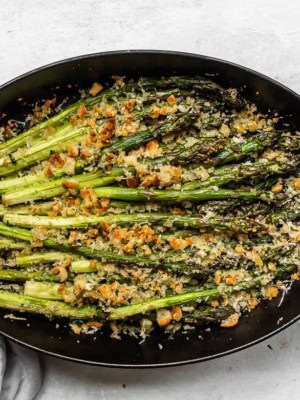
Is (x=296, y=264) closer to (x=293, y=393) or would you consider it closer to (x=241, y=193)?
(x=241, y=193)

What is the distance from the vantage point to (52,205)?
4055mm

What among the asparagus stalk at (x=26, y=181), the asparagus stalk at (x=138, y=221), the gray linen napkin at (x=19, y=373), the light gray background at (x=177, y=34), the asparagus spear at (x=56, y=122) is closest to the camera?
the asparagus stalk at (x=138, y=221)

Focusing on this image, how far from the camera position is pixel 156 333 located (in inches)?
164

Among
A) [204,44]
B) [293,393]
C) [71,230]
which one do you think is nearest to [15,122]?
[71,230]

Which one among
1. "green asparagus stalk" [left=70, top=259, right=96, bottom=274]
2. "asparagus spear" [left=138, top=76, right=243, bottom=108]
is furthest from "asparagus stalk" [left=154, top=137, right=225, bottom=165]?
"green asparagus stalk" [left=70, top=259, right=96, bottom=274]

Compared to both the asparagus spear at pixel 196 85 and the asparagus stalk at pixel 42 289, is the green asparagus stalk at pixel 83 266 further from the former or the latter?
the asparagus spear at pixel 196 85

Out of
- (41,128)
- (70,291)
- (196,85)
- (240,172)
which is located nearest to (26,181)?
(41,128)

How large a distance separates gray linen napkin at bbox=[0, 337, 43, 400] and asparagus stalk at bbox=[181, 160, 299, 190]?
1753 mm

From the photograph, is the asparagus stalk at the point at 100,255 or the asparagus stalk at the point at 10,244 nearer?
the asparagus stalk at the point at 100,255

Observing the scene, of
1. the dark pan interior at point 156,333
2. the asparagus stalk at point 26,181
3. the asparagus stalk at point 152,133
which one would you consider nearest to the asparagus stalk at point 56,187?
the asparagus stalk at point 26,181

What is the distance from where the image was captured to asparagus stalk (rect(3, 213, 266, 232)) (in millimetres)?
3953

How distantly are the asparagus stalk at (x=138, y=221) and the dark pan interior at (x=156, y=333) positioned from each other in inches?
25.3

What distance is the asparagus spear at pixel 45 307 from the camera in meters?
4.02

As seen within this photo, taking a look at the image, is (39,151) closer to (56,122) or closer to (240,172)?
(56,122)
